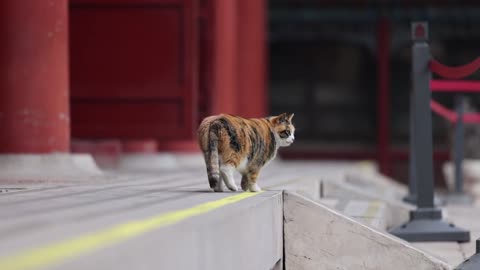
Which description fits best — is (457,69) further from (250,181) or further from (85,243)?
(85,243)

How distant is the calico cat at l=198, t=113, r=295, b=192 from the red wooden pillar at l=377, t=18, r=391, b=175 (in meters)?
16.1

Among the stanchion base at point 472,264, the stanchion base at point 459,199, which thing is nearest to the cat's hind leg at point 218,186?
the stanchion base at point 472,264

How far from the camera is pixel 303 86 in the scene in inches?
906

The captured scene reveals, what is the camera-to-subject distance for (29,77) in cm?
729

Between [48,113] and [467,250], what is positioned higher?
[48,113]

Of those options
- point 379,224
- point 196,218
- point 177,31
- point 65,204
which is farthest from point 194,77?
point 196,218

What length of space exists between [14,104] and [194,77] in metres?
3.20

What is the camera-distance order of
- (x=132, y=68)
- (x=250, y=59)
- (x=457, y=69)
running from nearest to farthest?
(x=457, y=69), (x=132, y=68), (x=250, y=59)

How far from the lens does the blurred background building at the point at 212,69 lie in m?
7.34

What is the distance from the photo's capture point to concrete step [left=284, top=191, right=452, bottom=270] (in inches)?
191

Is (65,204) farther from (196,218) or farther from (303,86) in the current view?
(303,86)

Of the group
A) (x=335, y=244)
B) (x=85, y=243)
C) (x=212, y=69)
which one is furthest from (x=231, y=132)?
(x=212, y=69)

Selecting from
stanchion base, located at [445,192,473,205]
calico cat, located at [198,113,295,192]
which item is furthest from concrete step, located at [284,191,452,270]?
stanchion base, located at [445,192,473,205]

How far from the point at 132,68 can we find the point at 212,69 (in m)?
1.45
